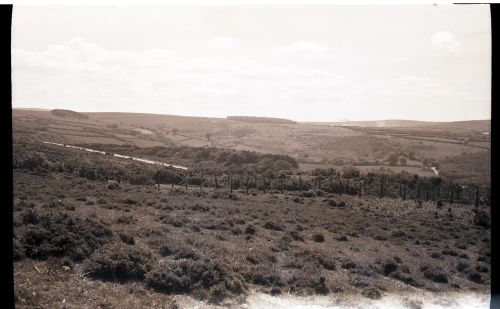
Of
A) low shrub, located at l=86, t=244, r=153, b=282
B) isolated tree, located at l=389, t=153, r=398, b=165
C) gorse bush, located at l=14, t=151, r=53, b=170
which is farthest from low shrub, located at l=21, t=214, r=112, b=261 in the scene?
isolated tree, located at l=389, t=153, r=398, b=165

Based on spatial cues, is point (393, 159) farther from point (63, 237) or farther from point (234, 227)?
point (63, 237)

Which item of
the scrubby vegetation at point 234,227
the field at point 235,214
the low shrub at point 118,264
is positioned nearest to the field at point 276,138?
the field at point 235,214

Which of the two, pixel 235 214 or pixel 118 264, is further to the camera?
pixel 235 214

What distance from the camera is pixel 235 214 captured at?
605 inches

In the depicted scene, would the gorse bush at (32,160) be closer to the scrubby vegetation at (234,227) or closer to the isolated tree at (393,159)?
the scrubby vegetation at (234,227)

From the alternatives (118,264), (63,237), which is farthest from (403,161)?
(63,237)

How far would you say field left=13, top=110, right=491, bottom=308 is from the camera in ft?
27.3

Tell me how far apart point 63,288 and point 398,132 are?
1130 inches

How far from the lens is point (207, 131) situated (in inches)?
829

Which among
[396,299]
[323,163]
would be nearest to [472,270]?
[396,299]

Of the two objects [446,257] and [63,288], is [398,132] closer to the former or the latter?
[446,257]

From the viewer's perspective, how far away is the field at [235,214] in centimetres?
833
